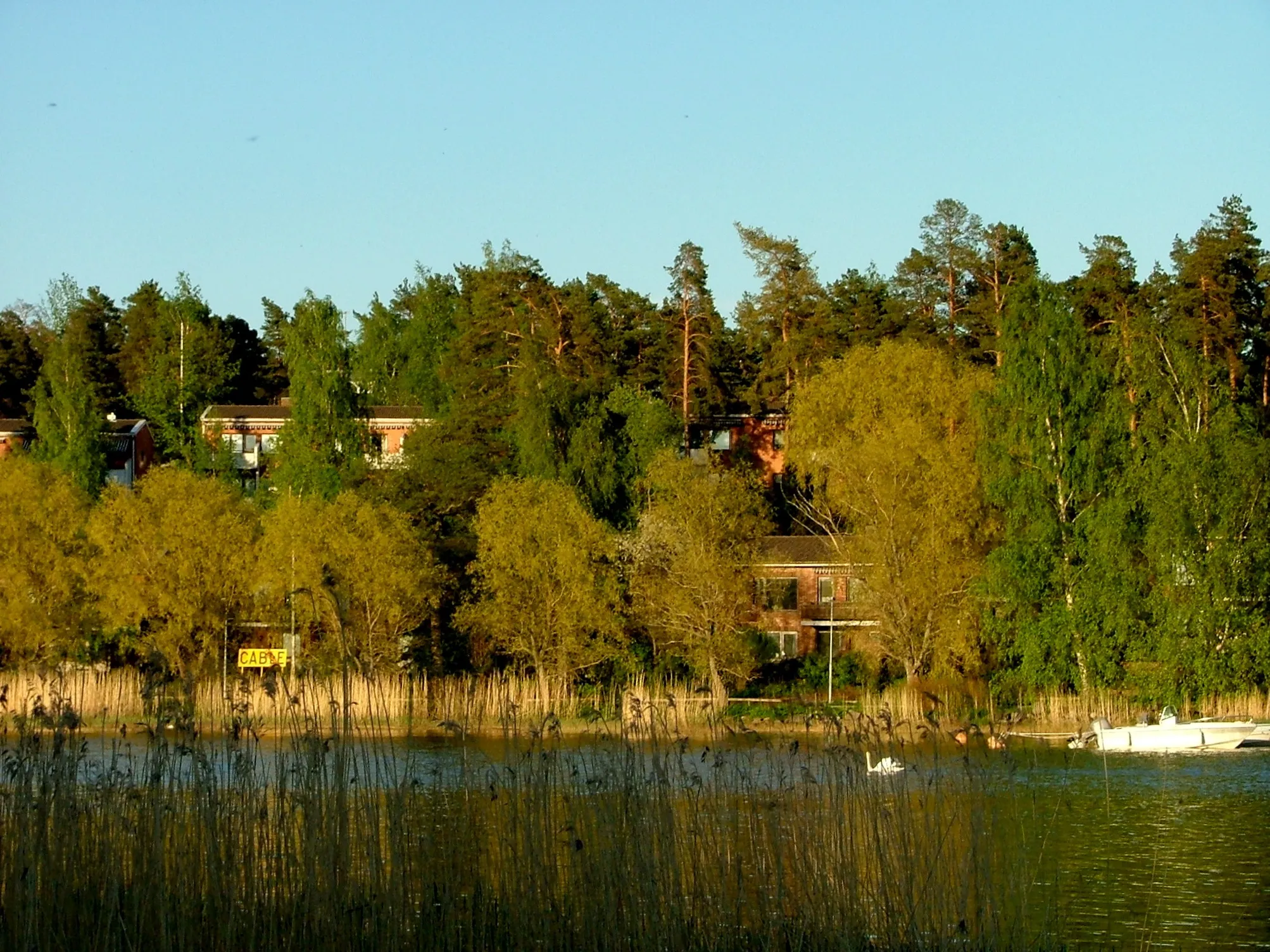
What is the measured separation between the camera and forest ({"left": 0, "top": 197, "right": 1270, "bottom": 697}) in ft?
145

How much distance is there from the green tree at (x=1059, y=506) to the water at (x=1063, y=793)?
10294 mm

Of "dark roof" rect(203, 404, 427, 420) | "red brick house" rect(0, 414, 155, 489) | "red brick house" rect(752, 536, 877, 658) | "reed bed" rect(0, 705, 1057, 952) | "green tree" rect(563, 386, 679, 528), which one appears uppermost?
"dark roof" rect(203, 404, 427, 420)

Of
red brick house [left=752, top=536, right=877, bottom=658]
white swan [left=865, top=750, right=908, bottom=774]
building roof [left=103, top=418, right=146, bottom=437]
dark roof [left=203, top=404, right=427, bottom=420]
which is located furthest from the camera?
dark roof [left=203, top=404, right=427, bottom=420]

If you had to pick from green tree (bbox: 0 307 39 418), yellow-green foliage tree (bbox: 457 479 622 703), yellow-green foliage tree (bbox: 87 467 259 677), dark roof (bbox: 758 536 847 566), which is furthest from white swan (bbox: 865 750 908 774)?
green tree (bbox: 0 307 39 418)

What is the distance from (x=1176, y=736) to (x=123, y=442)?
5503cm

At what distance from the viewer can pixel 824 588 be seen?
194 ft

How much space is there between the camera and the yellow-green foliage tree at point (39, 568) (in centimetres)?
5022

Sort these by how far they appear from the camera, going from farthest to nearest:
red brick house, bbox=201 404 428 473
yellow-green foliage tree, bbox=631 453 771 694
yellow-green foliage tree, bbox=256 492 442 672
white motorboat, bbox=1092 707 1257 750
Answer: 1. red brick house, bbox=201 404 428 473
2. yellow-green foliage tree, bbox=631 453 771 694
3. yellow-green foliage tree, bbox=256 492 442 672
4. white motorboat, bbox=1092 707 1257 750

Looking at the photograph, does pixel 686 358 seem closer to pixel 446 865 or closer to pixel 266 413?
pixel 266 413

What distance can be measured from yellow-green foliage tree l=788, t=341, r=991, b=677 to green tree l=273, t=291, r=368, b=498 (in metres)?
19.2

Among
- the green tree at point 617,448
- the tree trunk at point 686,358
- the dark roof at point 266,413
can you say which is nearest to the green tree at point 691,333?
the tree trunk at point 686,358

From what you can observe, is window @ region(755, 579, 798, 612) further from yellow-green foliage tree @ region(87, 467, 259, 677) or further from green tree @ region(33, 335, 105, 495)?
green tree @ region(33, 335, 105, 495)

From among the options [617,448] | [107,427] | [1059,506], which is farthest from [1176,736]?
[107,427]

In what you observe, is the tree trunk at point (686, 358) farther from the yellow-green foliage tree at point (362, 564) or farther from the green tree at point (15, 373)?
the green tree at point (15, 373)
